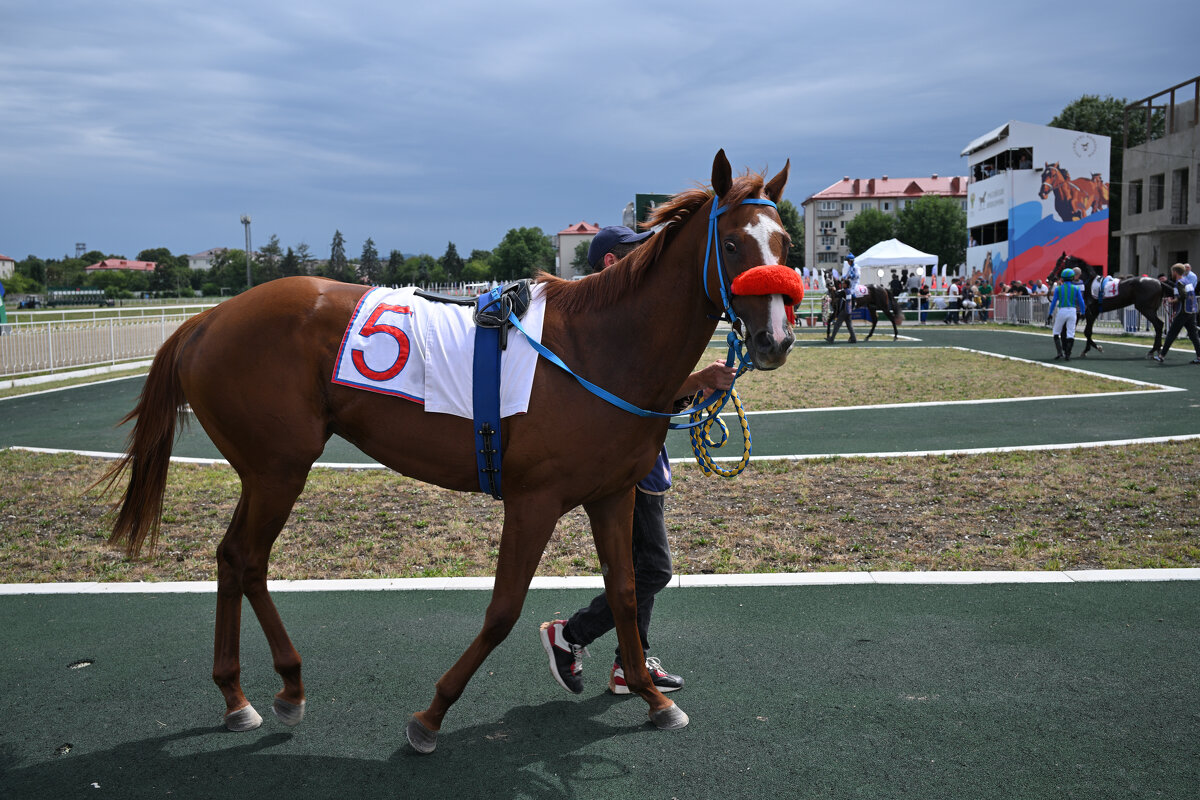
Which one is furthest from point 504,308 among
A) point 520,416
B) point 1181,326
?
point 1181,326

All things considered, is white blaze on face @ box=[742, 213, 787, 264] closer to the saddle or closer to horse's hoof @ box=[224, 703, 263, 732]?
the saddle

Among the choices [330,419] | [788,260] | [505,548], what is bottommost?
[505,548]

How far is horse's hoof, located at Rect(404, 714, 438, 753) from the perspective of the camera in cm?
328

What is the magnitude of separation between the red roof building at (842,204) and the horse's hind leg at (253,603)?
123 meters

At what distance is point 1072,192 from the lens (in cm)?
5184

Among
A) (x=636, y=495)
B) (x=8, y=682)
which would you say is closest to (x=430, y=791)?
(x=636, y=495)

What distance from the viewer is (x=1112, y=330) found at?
25.5m

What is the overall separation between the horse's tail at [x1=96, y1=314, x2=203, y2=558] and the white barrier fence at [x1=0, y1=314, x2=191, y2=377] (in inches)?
511

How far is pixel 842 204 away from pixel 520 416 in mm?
132589

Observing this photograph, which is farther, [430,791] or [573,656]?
[573,656]

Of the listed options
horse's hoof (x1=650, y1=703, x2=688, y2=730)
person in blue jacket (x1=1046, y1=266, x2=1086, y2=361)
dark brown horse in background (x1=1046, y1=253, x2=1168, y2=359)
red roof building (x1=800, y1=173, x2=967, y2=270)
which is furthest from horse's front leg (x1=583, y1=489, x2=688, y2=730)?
red roof building (x1=800, y1=173, x2=967, y2=270)

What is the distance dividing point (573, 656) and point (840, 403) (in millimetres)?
9851

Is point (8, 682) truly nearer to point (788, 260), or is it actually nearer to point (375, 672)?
point (375, 672)

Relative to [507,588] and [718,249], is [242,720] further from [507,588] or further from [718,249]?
[718,249]
